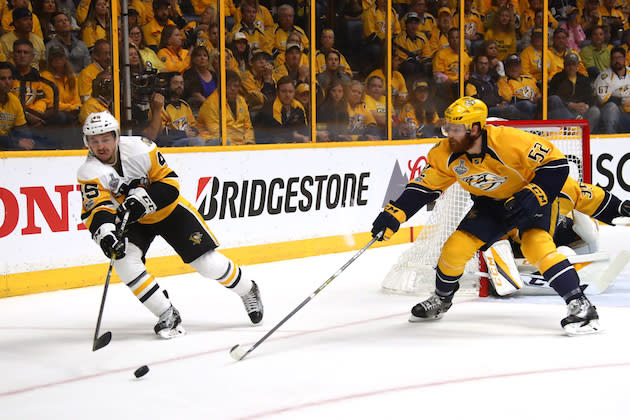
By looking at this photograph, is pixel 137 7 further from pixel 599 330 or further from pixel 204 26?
pixel 599 330

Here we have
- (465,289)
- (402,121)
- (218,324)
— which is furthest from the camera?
(402,121)

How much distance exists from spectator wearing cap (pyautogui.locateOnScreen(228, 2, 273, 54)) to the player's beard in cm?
287

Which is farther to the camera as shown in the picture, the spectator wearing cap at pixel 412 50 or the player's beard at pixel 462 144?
the spectator wearing cap at pixel 412 50

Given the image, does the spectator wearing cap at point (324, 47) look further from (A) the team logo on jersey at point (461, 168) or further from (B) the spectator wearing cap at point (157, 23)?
(A) the team logo on jersey at point (461, 168)

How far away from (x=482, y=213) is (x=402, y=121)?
366cm

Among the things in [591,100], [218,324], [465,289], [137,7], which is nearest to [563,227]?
[465,289]

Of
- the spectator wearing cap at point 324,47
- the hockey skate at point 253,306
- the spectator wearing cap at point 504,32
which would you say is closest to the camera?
the hockey skate at point 253,306

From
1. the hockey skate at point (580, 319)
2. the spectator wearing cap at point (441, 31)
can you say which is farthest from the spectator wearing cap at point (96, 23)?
the hockey skate at point (580, 319)

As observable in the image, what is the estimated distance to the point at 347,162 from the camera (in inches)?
269

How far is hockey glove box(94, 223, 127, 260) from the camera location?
3.57 metres

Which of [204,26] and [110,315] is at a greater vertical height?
[204,26]

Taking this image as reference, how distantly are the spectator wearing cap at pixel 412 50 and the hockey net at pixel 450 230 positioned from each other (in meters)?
2.33

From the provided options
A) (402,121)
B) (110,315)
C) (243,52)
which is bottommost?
(110,315)

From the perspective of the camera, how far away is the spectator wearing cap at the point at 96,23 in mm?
5449
